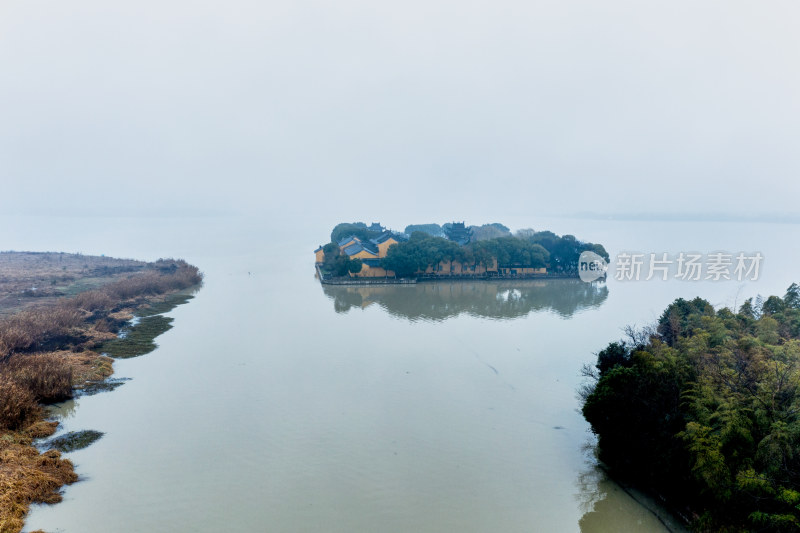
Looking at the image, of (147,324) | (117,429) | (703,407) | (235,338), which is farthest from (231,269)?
(703,407)

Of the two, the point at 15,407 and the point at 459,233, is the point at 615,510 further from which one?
the point at 459,233

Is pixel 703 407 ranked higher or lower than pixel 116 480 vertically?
higher

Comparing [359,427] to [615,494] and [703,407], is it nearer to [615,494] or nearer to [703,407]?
[615,494]

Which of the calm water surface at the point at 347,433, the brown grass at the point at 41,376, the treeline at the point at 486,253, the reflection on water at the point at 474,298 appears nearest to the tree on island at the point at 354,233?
the treeline at the point at 486,253

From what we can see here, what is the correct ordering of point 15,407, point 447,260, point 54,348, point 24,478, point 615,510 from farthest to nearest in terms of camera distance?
point 447,260 → point 54,348 → point 15,407 → point 615,510 → point 24,478

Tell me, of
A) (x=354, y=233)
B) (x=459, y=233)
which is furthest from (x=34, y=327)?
(x=459, y=233)

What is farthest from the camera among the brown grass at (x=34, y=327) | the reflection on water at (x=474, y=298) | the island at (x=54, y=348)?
the reflection on water at (x=474, y=298)

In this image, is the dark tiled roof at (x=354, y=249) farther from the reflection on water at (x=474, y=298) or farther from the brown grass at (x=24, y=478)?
the brown grass at (x=24, y=478)
